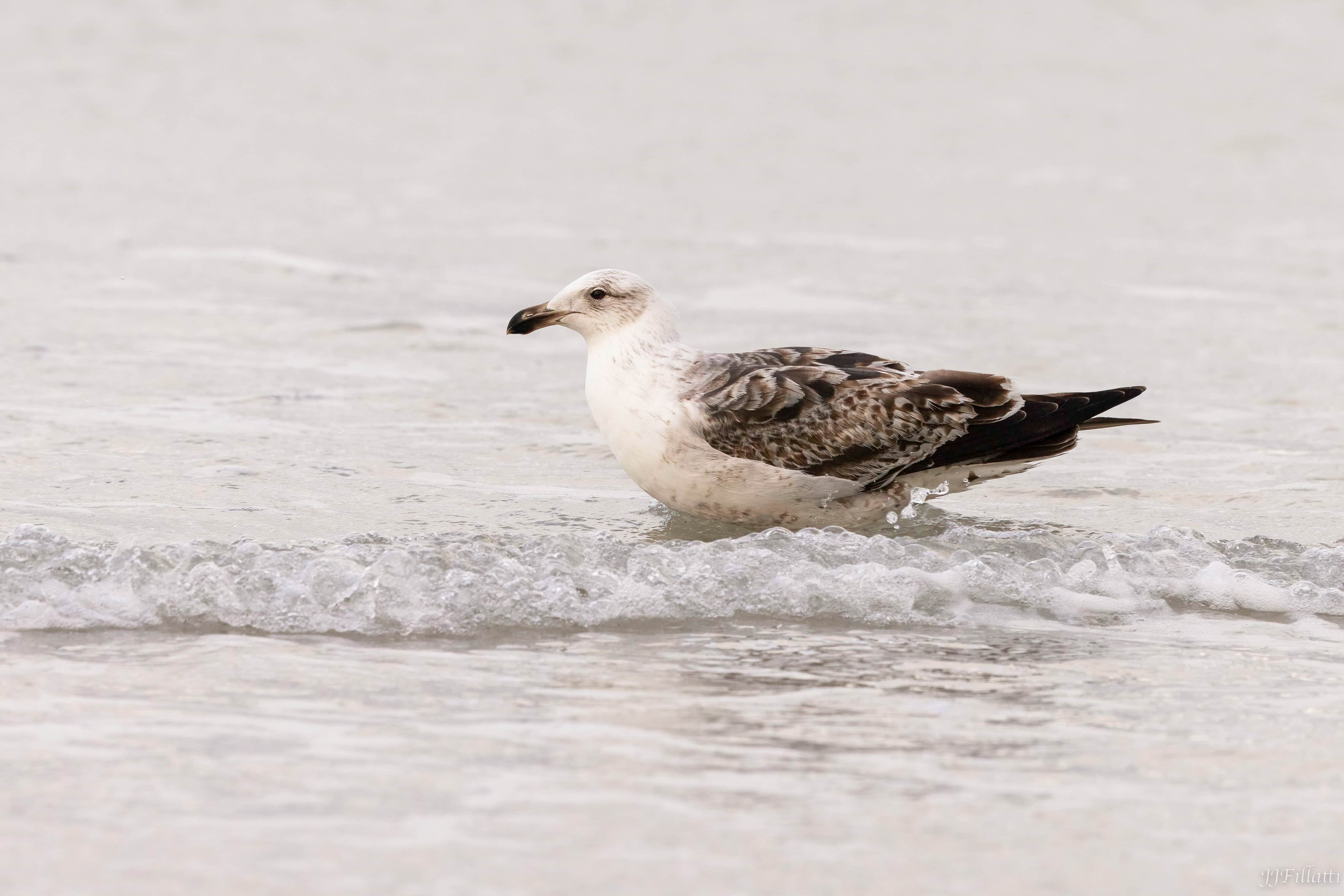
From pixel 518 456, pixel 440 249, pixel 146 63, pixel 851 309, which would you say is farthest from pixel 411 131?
pixel 518 456

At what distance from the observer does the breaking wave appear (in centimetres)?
567

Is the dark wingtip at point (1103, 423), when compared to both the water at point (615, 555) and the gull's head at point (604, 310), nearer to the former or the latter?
the water at point (615, 555)

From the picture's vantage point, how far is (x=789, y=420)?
23.7 feet

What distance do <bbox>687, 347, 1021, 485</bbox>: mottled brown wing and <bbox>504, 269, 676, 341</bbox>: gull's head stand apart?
0.33 meters

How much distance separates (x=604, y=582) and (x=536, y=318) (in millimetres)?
1935

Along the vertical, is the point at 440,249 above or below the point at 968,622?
above

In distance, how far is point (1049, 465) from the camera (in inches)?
357

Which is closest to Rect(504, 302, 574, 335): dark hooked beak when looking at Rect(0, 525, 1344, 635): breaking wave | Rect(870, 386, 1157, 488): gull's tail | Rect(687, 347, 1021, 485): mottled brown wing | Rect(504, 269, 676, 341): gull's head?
Rect(504, 269, 676, 341): gull's head

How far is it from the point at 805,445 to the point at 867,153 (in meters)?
14.1

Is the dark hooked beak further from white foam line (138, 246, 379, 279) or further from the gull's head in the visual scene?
white foam line (138, 246, 379, 279)

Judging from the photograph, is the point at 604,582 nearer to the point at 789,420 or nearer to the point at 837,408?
the point at 789,420

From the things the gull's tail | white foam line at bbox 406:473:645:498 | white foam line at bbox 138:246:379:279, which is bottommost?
white foam line at bbox 406:473:645:498

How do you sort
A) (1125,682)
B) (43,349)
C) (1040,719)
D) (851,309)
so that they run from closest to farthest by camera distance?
(1040,719), (1125,682), (43,349), (851,309)

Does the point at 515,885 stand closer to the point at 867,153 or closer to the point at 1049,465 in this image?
the point at 1049,465
